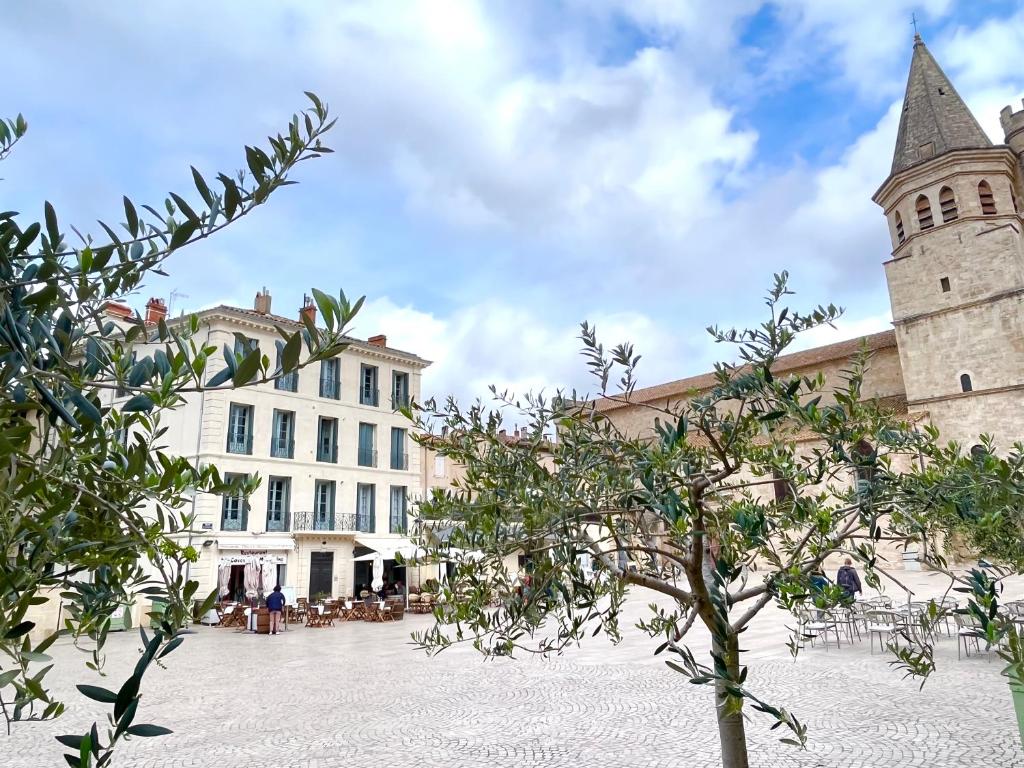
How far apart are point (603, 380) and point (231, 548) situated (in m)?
20.0

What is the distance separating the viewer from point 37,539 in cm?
182

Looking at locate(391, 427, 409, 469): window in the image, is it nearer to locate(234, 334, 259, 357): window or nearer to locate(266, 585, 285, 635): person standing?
locate(266, 585, 285, 635): person standing

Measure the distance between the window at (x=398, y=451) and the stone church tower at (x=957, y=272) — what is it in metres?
23.6

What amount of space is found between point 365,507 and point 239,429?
5.74 metres

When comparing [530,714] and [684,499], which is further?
[530,714]

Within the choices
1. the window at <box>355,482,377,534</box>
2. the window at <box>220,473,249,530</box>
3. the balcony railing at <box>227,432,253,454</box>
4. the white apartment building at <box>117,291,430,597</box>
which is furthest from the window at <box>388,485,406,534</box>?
the balcony railing at <box>227,432,253,454</box>

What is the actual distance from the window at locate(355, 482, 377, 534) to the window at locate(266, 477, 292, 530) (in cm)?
279

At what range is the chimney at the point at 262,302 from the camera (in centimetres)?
2567

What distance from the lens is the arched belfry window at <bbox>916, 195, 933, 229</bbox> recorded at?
3325 centimetres

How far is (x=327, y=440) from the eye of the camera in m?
25.2

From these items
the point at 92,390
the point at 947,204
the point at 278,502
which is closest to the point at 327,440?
the point at 278,502

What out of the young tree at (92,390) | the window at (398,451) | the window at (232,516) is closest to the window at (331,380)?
the window at (398,451)

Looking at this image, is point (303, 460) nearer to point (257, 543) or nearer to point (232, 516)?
point (232, 516)

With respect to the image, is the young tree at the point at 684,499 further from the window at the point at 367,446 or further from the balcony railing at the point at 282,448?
the window at the point at 367,446
